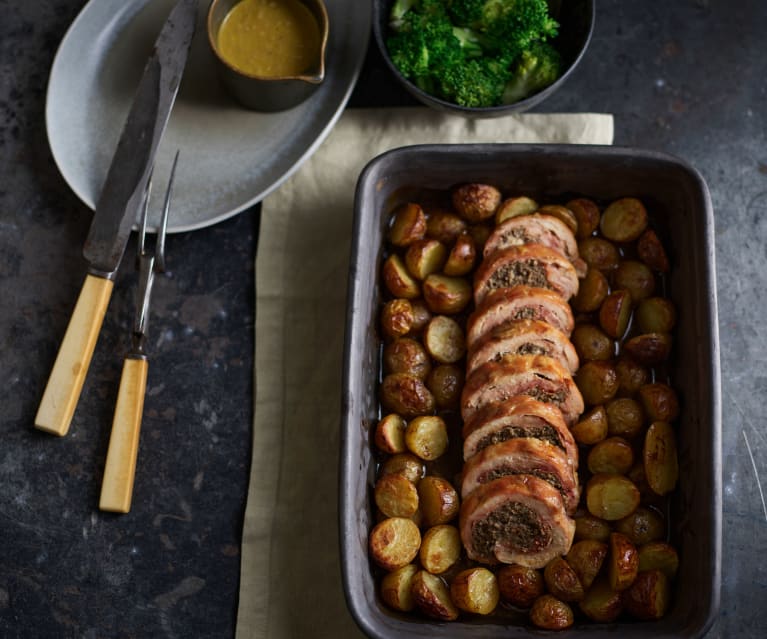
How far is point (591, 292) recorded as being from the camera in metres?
2.31

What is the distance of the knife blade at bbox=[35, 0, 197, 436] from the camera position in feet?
7.89

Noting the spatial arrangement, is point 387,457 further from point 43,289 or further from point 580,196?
point 43,289

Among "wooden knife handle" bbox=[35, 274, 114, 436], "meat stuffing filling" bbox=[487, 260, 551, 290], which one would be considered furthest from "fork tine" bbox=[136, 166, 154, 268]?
"meat stuffing filling" bbox=[487, 260, 551, 290]

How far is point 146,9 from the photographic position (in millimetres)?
2656

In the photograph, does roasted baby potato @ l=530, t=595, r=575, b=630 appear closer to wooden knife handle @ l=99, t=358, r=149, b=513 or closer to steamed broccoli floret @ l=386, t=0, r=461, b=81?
wooden knife handle @ l=99, t=358, r=149, b=513

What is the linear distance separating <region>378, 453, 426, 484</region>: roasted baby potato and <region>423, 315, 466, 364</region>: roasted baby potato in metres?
0.27

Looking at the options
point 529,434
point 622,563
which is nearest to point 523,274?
point 529,434

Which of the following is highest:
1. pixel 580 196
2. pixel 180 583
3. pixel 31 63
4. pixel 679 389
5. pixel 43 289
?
pixel 31 63

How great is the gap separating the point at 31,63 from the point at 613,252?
1.84m

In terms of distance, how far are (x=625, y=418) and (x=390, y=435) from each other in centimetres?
59

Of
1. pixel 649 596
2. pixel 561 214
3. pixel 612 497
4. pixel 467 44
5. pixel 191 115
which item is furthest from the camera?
pixel 191 115

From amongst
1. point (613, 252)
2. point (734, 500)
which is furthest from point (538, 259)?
point (734, 500)

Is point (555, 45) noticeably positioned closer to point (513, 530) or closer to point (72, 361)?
point (513, 530)

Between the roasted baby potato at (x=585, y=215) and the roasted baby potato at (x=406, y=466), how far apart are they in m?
0.75
